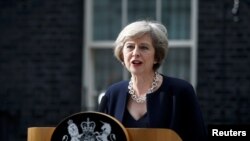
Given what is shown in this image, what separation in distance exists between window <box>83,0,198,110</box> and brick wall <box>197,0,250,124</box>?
197mm

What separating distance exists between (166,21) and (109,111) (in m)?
5.60

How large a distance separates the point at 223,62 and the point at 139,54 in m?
5.48

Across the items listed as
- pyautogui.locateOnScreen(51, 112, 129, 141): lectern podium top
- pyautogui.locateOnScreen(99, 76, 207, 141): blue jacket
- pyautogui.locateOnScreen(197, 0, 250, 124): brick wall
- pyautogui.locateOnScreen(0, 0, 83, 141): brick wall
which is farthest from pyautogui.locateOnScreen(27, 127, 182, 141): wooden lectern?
pyautogui.locateOnScreen(0, 0, 83, 141): brick wall

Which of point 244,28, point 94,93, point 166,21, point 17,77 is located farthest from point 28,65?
point 244,28

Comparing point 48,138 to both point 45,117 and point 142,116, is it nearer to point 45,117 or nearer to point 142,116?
point 142,116

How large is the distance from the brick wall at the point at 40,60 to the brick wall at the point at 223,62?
1503 millimetres

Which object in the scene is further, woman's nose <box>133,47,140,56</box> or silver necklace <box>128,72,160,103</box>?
silver necklace <box>128,72,160,103</box>

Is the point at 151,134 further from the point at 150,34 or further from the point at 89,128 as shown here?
the point at 150,34

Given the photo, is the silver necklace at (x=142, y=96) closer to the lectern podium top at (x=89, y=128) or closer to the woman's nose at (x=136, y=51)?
the woman's nose at (x=136, y=51)

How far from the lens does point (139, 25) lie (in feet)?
12.9

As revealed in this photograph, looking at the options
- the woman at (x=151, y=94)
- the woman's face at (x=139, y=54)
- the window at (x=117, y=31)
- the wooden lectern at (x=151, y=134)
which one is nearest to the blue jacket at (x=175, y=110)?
the woman at (x=151, y=94)

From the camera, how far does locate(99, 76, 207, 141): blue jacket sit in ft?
12.6

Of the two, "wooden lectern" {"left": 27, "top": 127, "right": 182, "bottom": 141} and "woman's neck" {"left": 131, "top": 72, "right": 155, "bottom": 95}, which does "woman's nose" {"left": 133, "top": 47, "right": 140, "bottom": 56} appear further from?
"wooden lectern" {"left": 27, "top": 127, "right": 182, "bottom": 141}

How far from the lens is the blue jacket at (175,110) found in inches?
151
